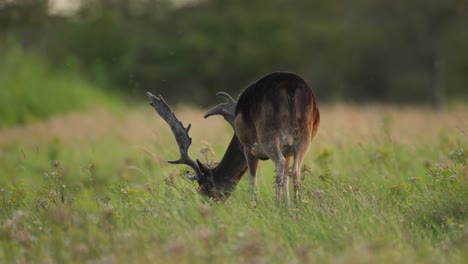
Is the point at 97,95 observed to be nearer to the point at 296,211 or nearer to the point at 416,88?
the point at 296,211

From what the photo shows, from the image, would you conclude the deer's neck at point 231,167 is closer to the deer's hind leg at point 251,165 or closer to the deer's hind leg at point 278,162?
the deer's hind leg at point 251,165

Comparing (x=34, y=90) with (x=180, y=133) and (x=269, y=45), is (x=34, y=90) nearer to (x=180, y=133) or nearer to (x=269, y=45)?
(x=180, y=133)

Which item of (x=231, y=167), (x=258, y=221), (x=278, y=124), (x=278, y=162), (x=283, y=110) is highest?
(x=283, y=110)

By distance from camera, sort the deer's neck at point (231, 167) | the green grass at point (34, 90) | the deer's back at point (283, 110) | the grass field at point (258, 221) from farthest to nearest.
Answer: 1. the green grass at point (34, 90)
2. the deer's neck at point (231, 167)
3. the deer's back at point (283, 110)
4. the grass field at point (258, 221)

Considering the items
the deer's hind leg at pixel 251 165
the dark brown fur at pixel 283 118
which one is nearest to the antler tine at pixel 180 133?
the deer's hind leg at pixel 251 165

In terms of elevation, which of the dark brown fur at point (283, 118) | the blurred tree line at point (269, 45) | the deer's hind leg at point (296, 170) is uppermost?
the dark brown fur at point (283, 118)

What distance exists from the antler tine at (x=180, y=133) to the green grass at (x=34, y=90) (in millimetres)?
10589

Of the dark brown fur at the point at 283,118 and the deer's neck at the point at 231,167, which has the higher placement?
the dark brown fur at the point at 283,118


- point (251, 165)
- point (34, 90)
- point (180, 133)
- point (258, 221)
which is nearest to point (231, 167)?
point (251, 165)

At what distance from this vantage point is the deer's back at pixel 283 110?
21.8 ft

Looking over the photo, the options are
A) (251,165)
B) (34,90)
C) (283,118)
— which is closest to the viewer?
(283,118)

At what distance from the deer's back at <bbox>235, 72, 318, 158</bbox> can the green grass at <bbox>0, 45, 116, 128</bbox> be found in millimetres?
12176

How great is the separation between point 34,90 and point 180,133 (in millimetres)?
13237

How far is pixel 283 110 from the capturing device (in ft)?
21.7
